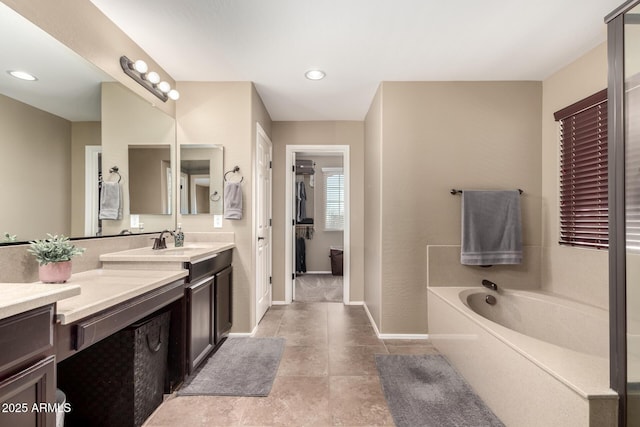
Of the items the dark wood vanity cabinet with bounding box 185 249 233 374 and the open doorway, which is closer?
the dark wood vanity cabinet with bounding box 185 249 233 374

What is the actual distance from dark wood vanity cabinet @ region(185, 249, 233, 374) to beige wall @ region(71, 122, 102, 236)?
64 centimetres

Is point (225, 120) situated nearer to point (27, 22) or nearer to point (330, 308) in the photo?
point (27, 22)

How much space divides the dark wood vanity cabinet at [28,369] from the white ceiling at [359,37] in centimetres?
181

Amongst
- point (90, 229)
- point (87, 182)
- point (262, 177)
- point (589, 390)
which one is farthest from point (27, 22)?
point (589, 390)

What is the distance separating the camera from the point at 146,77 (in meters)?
2.24

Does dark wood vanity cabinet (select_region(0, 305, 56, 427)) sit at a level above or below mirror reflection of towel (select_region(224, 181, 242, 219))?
below

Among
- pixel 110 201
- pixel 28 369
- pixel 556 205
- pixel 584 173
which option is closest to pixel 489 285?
pixel 556 205

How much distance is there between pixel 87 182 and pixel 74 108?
407 mm

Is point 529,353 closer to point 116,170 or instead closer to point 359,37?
point 359,37

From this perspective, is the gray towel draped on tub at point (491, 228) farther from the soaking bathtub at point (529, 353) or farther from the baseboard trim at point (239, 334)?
the baseboard trim at point (239, 334)

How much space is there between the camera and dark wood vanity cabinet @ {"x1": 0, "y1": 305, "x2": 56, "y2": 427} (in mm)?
820

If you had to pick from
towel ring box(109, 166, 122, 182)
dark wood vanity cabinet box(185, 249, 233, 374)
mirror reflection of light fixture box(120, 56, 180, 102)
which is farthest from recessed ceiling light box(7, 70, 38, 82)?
dark wood vanity cabinet box(185, 249, 233, 374)

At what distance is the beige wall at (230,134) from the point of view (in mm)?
2752

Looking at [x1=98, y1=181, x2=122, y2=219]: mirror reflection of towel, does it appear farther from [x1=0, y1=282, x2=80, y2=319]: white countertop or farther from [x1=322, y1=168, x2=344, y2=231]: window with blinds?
[x1=322, y1=168, x2=344, y2=231]: window with blinds
